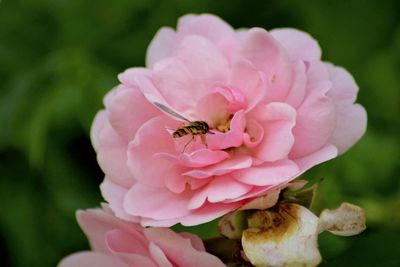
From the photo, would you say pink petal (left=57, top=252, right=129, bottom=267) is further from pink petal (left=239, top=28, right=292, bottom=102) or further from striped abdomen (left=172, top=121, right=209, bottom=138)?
pink petal (left=239, top=28, right=292, bottom=102)

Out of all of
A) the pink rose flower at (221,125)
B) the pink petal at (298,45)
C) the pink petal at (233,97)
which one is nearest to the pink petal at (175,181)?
the pink rose flower at (221,125)

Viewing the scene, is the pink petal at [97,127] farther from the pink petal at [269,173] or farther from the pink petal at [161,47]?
the pink petal at [269,173]

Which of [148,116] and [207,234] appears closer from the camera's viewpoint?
[148,116]

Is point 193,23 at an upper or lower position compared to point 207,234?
upper

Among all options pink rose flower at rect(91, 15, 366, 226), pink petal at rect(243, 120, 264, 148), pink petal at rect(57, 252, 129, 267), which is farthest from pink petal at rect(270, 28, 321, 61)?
pink petal at rect(57, 252, 129, 267)

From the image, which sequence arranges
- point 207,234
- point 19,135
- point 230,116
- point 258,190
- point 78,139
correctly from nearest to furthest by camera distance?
point 258,190, point 230,116, point 207,234, point 19,135, point 78,139

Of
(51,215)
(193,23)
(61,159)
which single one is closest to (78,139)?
(61,159)

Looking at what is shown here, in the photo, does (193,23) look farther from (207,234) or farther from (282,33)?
(207,234)

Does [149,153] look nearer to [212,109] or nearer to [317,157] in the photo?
[212,109]
